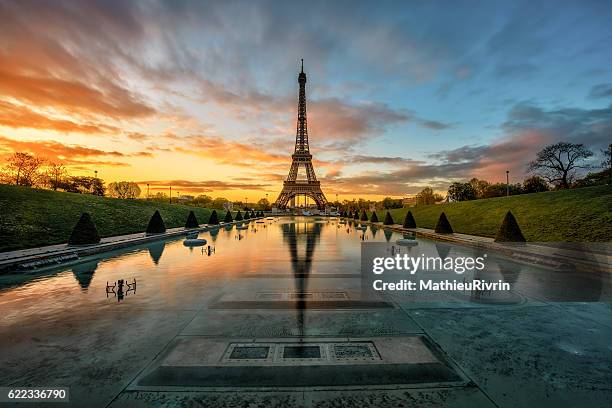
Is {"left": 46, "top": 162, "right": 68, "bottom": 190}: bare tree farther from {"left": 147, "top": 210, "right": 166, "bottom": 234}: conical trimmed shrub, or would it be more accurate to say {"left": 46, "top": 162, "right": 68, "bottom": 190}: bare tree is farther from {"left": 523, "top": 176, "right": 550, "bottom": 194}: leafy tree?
{"left": 523, "top": 176, "right": 550, "bottom": 194}: leafy tree

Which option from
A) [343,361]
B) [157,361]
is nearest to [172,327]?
[157,361]

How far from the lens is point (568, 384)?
423cm

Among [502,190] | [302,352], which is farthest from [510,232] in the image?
[502,190]

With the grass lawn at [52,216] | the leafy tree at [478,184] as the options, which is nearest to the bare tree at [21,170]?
the grass lawn at [52,216]

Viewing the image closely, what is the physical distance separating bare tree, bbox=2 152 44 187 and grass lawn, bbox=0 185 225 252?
27500 mm

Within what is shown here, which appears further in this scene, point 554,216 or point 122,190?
point 122,190

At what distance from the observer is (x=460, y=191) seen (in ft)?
246

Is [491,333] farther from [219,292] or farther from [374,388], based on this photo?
[219,292]

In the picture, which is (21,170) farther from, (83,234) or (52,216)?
(83,234)

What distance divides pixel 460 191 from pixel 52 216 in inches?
3054

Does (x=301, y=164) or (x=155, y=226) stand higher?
(x=301, y=164)

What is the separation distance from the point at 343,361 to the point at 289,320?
2.07 meters

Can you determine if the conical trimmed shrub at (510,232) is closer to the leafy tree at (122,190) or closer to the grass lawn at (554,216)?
the grass lawn at (554,216)

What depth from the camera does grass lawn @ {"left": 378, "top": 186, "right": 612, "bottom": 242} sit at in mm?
19672
